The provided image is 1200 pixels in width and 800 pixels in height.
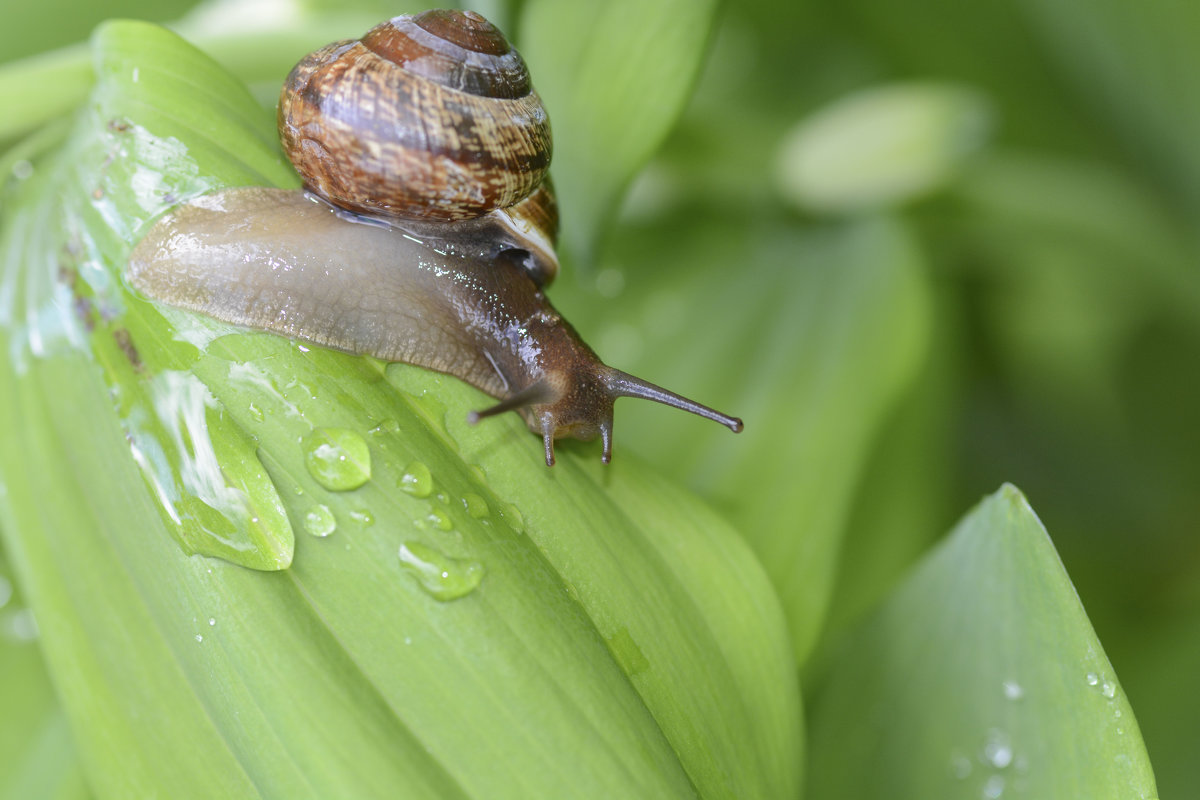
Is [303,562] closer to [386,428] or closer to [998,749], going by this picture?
[386,428]

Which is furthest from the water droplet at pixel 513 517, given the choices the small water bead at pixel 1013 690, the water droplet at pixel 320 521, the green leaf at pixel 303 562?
the small water bead at pixel 1013 690

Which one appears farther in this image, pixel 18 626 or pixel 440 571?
pixel 18 626

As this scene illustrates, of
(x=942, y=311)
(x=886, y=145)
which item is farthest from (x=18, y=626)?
(x=942, y=311)

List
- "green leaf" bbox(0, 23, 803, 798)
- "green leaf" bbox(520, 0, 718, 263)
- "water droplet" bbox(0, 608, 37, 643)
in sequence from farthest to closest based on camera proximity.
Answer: "water droplet" bbox(0, 608, 37, 643), "green leaf" bbox(520, 0, 718, 263), "green leaf" bbox(0, 23, 803, 798)

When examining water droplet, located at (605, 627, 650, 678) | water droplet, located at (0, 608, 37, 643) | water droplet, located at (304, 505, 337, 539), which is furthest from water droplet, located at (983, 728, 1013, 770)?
water droplet, located at (0, 608, 37, 643)

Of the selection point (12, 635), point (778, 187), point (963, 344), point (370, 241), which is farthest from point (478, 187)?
point (963, 344)

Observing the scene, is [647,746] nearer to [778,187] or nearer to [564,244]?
[564,244]

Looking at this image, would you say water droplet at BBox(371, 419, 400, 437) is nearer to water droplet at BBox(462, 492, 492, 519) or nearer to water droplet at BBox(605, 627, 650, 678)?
water droplet at BBox(462, 492, 492, 519)

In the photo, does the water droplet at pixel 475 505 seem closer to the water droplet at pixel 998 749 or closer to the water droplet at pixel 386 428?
the water droplet at pixel 386 428
